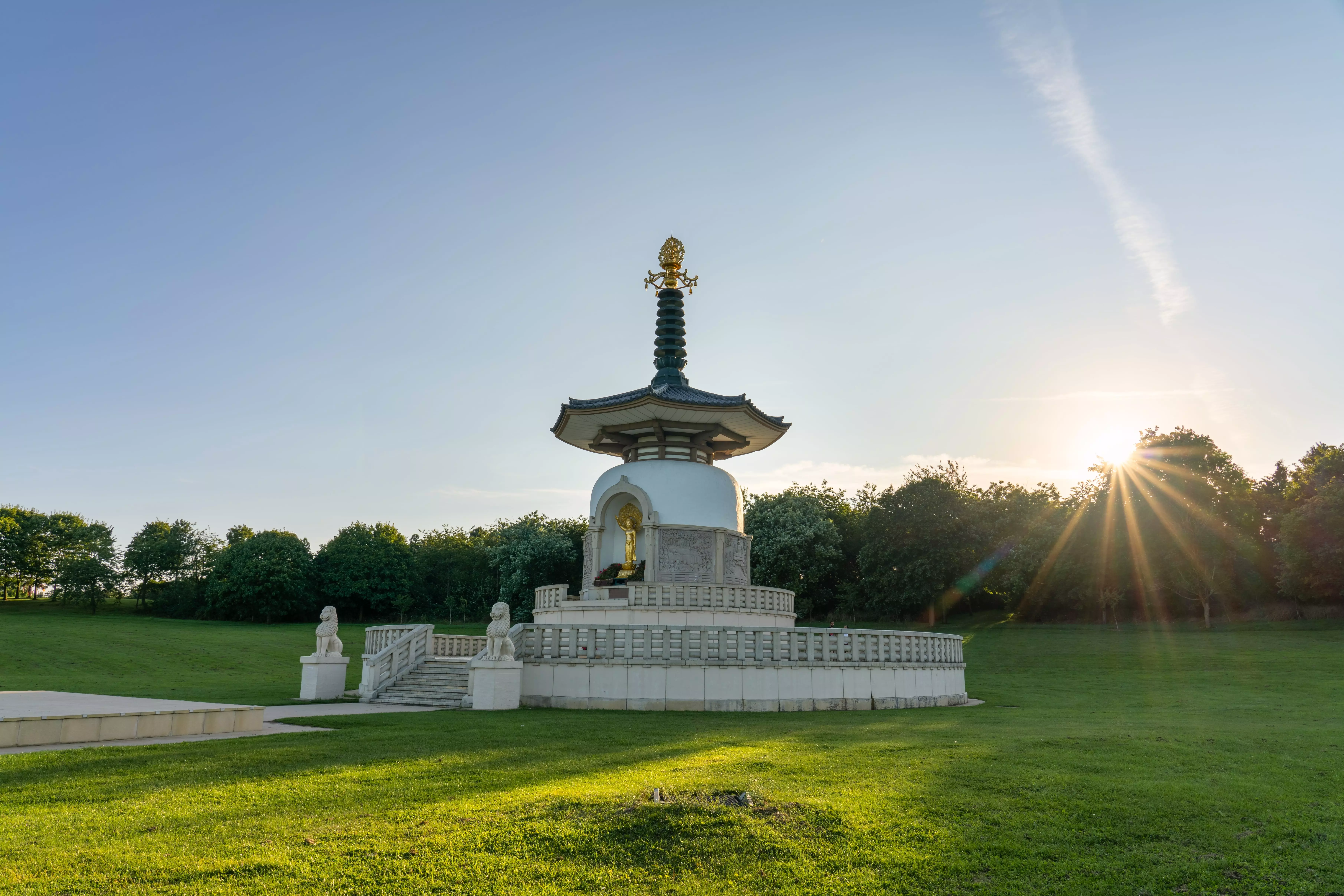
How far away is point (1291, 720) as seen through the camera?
63.1 ft

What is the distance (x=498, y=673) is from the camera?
20.0m

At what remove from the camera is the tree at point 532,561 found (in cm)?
6244

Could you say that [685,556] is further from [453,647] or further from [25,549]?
[25,549]

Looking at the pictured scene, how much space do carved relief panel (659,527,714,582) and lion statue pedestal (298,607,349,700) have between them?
11.0 metres

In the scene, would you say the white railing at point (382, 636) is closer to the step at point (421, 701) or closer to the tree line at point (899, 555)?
the step at point (421, 701)

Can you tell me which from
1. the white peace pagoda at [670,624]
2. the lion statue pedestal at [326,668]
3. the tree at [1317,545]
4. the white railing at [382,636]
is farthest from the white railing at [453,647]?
the tree at [1317,545]

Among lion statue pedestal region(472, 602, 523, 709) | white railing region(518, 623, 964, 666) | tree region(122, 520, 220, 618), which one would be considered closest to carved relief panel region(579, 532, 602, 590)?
white railing region(518, 623, 964, 666)

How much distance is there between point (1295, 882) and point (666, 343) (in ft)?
102

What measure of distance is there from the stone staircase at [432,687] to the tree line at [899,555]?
37.5 meters

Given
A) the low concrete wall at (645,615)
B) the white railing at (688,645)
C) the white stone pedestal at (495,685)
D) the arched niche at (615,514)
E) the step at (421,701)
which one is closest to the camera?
the white stone pedestal at (495,685)

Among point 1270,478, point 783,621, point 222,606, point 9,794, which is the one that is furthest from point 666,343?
point 222,606

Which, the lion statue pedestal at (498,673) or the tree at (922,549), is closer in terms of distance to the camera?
the lion statue pedestal at (498,673)

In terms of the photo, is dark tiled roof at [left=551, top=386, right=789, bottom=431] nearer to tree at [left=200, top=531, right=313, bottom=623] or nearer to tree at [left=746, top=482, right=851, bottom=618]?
tree at [left=746, top=482, right=851, bottom=618]

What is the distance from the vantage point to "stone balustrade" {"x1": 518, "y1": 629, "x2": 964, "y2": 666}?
20.6m
